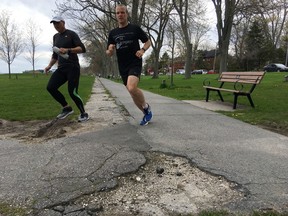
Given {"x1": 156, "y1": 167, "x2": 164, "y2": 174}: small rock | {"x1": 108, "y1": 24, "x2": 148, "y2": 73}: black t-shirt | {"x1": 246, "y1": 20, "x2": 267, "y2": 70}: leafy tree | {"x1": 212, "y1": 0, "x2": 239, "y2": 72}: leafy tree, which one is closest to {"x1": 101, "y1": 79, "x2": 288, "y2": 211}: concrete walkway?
{"x1": 156, "y1": 167, "x2": 164, "y2": 174}: small rock

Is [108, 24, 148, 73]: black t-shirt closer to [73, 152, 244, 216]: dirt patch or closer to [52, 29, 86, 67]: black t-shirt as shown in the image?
[52, 29, 86, 67]: black t-shirt

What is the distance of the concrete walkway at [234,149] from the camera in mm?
2963

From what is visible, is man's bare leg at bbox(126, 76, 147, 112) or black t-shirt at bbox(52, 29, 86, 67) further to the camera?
Answer: black t-shirt at bbox(52, 29, 86, 67)

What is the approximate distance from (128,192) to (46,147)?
180 centimetres

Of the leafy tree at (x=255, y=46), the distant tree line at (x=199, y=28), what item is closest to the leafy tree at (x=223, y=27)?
the distant tree line at (x=199, y=28)

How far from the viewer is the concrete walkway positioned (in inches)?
117

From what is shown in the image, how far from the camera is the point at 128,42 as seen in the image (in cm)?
551

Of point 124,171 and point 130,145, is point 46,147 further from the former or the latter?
point 124,171

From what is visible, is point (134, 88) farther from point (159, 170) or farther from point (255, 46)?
point (255, 46)

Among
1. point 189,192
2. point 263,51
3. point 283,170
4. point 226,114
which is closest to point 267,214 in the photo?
point 189,192

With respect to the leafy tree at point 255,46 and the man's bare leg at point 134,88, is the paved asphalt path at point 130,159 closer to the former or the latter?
the man's bare leg at point 134,88

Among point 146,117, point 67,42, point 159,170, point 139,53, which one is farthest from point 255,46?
point 159,170

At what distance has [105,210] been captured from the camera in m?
2.60

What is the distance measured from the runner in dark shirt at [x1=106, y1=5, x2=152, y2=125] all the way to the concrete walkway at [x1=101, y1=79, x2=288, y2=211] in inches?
31.4
